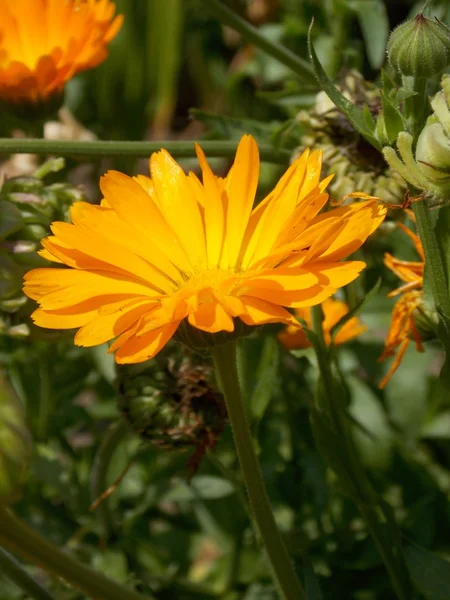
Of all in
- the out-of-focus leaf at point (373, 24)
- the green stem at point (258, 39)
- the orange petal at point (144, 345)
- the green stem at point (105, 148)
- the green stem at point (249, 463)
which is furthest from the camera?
the out-of-focus leaf at point (373, 24)

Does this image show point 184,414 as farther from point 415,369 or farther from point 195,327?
point 415,369

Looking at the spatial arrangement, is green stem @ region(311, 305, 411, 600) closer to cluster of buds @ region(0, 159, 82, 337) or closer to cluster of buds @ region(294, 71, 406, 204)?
cluster of buds @ region(294, 71, 406, 204)

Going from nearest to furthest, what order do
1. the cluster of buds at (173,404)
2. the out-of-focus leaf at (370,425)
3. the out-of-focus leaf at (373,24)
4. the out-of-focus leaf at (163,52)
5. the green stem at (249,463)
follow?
the green stem at (249,463), the cluster of buds at (173,404), the out-of-focus leaf at (373,24), the out-of-focus leaf at (370,425), the out-of-focus leaf at (163,52)

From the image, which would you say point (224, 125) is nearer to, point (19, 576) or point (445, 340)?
point (445, 340)

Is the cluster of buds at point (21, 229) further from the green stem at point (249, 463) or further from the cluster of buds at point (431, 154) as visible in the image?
the cluster of buds at point (431, 154)

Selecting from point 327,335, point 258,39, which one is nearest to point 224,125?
point 258,39

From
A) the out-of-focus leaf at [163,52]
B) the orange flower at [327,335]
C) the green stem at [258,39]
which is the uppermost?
the out-of-focus leaf at [163,52]

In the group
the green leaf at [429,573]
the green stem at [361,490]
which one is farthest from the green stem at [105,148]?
the green leaf at [429,573]
